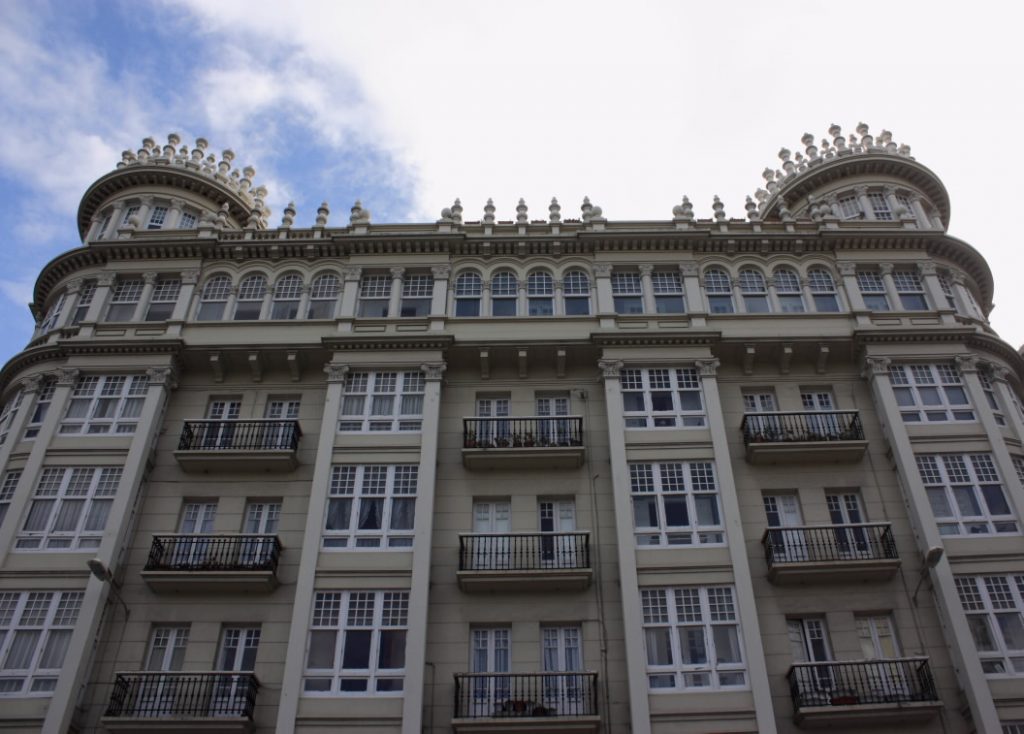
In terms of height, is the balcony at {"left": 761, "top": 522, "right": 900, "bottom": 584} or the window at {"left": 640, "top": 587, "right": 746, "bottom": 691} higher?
the balcony at {"left": 761, "top": 522, "right": 900, "bottom": 584}

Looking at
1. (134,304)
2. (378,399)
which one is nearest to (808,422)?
(378,399)

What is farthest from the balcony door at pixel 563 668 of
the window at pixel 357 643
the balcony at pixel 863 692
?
the balcony at pixel 863 692

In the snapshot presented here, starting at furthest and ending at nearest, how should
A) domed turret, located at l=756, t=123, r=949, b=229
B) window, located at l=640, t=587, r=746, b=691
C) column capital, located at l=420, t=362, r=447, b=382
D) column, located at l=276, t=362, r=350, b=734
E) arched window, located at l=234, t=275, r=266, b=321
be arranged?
domed turret, located at l=756, t=123, r=949, b=229 → arched window, located at l=234, t=275, r=266, b=321 → column capital, located at l=420, t=362, r=447, b=382 → window, located at l=640, t=587, r=746, b=691 → column, located at l=276, t=362, r=350, b=734

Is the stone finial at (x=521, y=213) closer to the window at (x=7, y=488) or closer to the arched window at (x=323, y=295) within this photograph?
the arched window at (x=323, y=295)

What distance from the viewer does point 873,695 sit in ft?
71.8

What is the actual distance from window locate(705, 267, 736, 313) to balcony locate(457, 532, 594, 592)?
10.5 m

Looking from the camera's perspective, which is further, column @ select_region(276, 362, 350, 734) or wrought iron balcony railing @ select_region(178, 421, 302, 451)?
wrought iron balcony railing @ select_region(178, 421, 302, 451)

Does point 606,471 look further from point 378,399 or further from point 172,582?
point 172,582

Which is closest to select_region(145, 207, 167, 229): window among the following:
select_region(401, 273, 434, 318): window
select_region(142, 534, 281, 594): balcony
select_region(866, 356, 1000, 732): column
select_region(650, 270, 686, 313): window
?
Result: select_region(401, 273, 434, 318): window

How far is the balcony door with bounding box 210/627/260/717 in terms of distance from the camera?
21.7m

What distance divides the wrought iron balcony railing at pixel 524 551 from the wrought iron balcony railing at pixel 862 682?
641 centimetres

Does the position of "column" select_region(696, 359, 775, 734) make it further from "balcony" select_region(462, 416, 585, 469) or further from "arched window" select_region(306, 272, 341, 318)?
"arched window" select_region(306, 272, 341, 318)

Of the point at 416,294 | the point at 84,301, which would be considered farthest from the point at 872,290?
the point at 84,301

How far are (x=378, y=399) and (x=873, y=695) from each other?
657 inches
